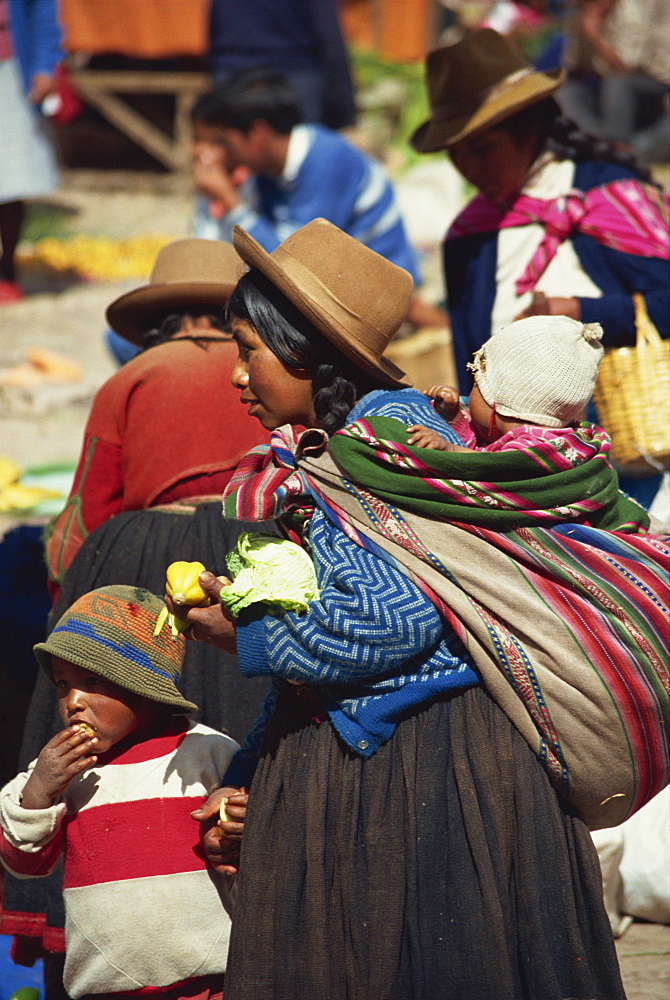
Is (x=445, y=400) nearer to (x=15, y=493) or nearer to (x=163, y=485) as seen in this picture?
(x=163, y=485)

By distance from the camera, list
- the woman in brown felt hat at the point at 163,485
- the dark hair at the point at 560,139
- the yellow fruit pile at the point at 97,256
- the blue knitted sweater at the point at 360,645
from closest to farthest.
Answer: the blue knitted sweater at the point at 360,645, the woman in brown felt hat at the point at 163,485, the dark hair at the point at 560,139, the yellow fruit pile at the point at 97,256

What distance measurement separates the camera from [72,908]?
240 cm

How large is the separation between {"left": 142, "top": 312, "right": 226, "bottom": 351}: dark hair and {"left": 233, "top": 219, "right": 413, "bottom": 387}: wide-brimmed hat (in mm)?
1202

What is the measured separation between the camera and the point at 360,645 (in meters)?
1.93

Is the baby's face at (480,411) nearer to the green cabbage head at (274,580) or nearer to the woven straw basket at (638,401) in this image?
the green cabbage head at (274,580)

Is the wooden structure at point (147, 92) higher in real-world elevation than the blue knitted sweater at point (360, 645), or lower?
lower

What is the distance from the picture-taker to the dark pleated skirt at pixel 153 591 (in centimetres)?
285

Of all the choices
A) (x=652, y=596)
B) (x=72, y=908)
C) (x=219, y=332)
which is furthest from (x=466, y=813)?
(x=219, y=332)

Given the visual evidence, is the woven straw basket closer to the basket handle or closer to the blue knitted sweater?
the basket handle

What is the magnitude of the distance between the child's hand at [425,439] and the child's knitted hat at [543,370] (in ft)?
0.53

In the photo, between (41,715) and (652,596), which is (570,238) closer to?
(652,596)

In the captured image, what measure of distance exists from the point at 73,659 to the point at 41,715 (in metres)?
0.81

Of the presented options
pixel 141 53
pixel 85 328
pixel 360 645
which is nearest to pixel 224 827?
pixel 360 645

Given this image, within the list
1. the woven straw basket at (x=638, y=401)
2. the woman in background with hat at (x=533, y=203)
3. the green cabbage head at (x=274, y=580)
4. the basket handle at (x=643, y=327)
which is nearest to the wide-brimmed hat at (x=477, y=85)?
the woman in background with hat at (x=533, y=203)
